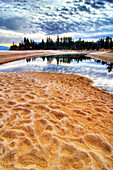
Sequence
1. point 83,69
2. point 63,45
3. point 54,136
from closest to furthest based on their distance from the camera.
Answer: point 54,136, point 83,69, point 63,45

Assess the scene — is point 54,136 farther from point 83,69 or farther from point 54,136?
point 83,69

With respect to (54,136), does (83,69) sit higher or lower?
higher

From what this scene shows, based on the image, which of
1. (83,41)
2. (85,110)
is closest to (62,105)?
(85,110)

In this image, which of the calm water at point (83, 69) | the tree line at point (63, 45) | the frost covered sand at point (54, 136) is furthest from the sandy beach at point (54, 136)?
the tree line at point (63, 45)

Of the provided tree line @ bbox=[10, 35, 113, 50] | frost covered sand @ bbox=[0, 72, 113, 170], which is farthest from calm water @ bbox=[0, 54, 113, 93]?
tree line @ bbox=[10, 35, 113, 50]

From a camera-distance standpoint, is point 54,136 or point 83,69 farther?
point 83,69

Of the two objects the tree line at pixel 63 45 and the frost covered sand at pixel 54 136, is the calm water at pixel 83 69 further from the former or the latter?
the tree line at pixel 63 45

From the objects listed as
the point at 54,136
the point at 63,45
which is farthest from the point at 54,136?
the point at 63,45

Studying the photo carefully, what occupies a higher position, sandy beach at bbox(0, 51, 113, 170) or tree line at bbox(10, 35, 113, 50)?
tree line at bbox(10, 35, 113, 50)

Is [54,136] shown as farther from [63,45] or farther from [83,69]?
[63,45]

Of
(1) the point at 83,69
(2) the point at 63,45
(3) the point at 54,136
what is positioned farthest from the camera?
(2) the point at 63,45

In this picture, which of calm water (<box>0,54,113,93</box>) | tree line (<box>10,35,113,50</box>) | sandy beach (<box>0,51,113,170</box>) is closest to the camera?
sandy beach (<box>0,51,113,170</box>)

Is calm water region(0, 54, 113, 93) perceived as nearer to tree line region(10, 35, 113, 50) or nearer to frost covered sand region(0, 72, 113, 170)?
frost covered sand region(0, 72, 113, 170)

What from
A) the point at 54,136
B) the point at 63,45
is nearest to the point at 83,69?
the point at 54,136
